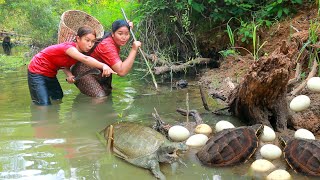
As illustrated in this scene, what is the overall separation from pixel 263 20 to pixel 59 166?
4.71 metres

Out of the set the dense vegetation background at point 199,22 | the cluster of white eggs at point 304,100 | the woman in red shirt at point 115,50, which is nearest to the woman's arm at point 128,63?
the woman in red shirt at point 115,50

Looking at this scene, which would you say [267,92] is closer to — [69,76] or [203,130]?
[203,130]

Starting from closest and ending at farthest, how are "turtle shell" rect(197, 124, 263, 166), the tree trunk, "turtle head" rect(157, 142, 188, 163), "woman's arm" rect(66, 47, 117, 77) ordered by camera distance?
"turtle shell" rect(197, 124, 263, 166) < "turtle head" rect(157, 142, 188, 163) < the tree trunk < "woman's arm" rect(66, 47, 117, 77)

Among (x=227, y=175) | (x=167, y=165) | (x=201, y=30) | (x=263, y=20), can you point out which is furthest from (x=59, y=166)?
(x=201, y=30)

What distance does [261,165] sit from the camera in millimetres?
3213

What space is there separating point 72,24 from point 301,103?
5174 millimetres

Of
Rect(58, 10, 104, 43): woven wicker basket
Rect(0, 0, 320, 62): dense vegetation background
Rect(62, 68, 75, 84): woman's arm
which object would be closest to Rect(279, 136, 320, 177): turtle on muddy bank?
Rect(0, 0, 320, 62): dense vegetation background

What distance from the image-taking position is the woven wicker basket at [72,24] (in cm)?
707

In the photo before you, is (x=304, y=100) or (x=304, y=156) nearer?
(x=304, y=156)

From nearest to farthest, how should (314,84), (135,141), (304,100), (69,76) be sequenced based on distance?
(135,141), (304,100), (314,84), (69,76)

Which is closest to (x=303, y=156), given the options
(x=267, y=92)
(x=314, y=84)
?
(x=267, y=92)

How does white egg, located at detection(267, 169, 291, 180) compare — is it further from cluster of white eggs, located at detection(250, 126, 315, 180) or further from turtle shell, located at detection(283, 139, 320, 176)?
turtle shell, located at detection(283, 139, 320, 176)

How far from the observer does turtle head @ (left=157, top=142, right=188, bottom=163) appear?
3.46 metres

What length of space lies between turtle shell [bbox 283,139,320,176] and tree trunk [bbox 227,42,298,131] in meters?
0.76
